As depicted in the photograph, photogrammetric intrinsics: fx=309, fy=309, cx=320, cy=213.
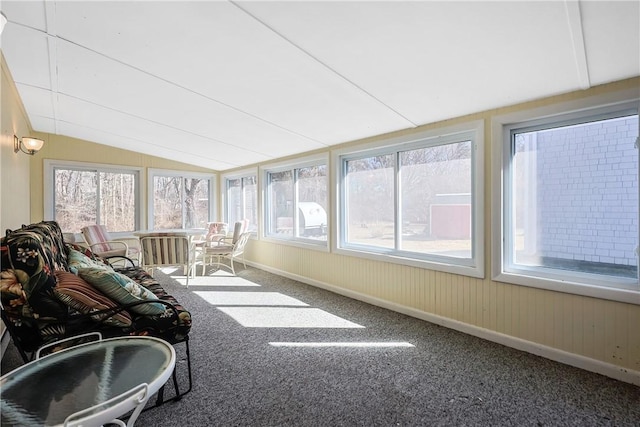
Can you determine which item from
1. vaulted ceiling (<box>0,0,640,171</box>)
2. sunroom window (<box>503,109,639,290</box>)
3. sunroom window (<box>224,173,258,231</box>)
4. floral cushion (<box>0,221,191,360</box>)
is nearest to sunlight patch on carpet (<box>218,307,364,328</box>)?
floral cushion (<box>0,221,191,360</box>)

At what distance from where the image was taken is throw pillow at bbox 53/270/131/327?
5.42 feet

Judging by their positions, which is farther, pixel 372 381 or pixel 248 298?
pixel 248 298

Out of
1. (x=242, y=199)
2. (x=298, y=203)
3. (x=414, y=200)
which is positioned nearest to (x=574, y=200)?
(x=414, y=200)

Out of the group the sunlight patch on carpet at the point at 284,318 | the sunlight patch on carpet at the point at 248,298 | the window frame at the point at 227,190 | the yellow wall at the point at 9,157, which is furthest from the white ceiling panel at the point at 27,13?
the window frame at the point at 227,190

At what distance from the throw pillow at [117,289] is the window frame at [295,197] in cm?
279

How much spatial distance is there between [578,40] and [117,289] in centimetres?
303

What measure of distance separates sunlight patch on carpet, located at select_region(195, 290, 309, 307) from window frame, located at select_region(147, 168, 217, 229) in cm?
292

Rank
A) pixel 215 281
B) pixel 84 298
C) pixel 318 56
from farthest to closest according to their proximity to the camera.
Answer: pixel 215 281 < pixel 318 56 < pixel 84 298

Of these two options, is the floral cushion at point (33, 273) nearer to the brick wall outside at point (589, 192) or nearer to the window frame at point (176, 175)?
the brick wall outside at point (589, 192)

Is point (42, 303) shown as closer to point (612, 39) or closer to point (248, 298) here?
point (248, 298)

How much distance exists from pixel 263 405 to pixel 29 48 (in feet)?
10.8

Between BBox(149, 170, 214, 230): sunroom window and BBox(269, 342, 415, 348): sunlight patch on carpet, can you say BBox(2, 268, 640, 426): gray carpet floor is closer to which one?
BBox(269, 342, 415, 348): sunlight patch on carpet

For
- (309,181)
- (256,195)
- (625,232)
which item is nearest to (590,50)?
(625,232)

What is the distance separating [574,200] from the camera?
2.38 m
